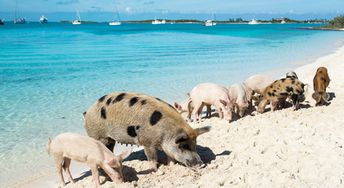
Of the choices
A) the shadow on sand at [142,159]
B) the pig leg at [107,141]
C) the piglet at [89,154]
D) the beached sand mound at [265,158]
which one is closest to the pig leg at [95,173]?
the piglet at [89,154]

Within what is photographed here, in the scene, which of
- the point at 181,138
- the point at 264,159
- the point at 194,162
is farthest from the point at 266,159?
the point at 181,138

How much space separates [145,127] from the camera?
25.2 ft

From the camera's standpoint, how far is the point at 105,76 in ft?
80.5

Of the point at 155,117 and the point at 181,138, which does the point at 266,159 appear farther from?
the point at 155,117

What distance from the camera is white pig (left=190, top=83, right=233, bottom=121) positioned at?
11.3 m

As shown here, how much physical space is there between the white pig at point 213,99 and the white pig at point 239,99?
0.24 metres

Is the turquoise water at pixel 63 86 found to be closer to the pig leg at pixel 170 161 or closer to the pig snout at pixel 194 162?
the pig leg at pixel 170 161

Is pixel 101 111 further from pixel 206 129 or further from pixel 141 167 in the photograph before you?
pixel 206 129

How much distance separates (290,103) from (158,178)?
6.14 meters

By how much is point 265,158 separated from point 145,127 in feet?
7.29

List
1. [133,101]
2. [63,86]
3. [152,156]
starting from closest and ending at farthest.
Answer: [152,156] < [133,101] < [63,86]

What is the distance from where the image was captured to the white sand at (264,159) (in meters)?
6.84

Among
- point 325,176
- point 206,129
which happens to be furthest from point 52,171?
point 325,176

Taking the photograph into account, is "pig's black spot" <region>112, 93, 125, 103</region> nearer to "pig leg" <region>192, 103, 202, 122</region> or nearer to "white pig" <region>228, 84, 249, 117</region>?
"pig leg" <region>192, 103, 202, 122</region>
